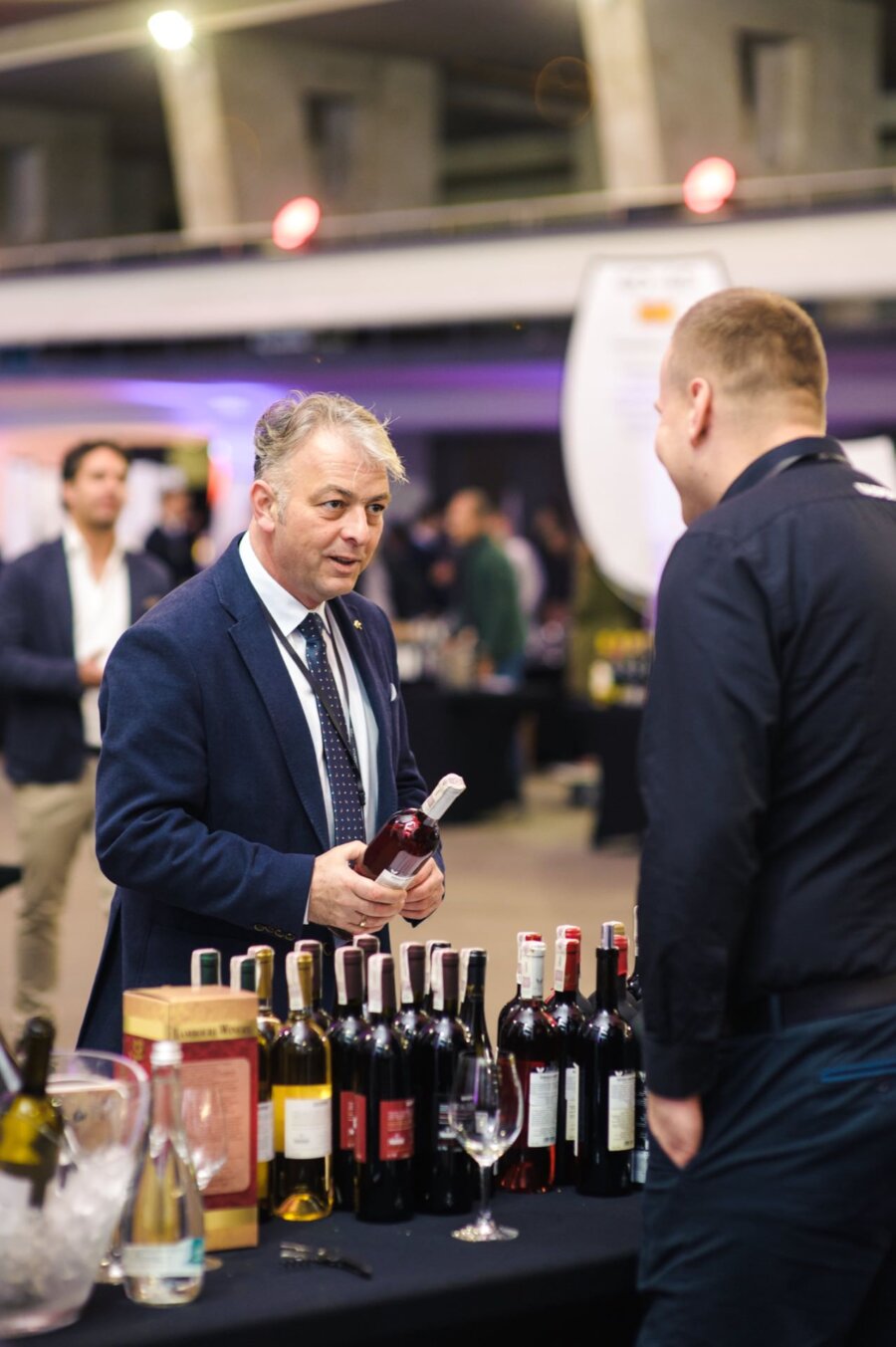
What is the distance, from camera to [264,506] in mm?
2404

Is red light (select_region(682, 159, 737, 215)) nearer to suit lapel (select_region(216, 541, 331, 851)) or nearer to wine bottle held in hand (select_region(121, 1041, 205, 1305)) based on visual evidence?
suit lapel (select_region(216, 541, 331, 851))

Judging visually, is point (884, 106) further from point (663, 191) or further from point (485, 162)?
point (663, 191)

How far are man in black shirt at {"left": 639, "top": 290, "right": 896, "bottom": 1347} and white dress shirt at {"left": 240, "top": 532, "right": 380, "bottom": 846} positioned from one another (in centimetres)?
76

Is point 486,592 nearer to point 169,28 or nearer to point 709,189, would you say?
point 709,189

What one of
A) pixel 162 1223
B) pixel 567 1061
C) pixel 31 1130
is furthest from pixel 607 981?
pixel 31 1130

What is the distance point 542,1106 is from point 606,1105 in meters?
0.08

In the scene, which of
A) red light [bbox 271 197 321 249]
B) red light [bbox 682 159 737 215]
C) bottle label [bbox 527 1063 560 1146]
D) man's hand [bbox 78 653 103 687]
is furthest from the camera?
red light [bbox 271 197 321 249]

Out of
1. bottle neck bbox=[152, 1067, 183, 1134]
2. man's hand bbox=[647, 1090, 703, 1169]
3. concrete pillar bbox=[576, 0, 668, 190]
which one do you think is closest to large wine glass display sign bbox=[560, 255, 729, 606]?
man's hand bbox=[647, 1090, 703, 1169]

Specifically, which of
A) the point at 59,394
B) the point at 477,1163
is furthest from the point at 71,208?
the point at 477,1163

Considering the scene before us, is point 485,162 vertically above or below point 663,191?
above

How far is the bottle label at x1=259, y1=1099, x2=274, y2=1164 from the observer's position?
194 centimetres

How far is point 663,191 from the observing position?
14.1 metres

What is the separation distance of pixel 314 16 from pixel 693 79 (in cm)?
375

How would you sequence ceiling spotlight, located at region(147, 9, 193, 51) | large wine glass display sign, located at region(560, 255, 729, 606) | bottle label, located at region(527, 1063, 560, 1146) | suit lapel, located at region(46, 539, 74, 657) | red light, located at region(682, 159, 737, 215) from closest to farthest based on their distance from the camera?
bottle label, located at region(527, 1063, 560, 1146)
ceiling spotlight, located at region(147, 9, 193, 51)
suit lapel, located at region(46, 539, 74, 657)
large wine glass display sign, located at region(560, 255, 729, 606)
red light, located at region(682, 159, 737, 215)
